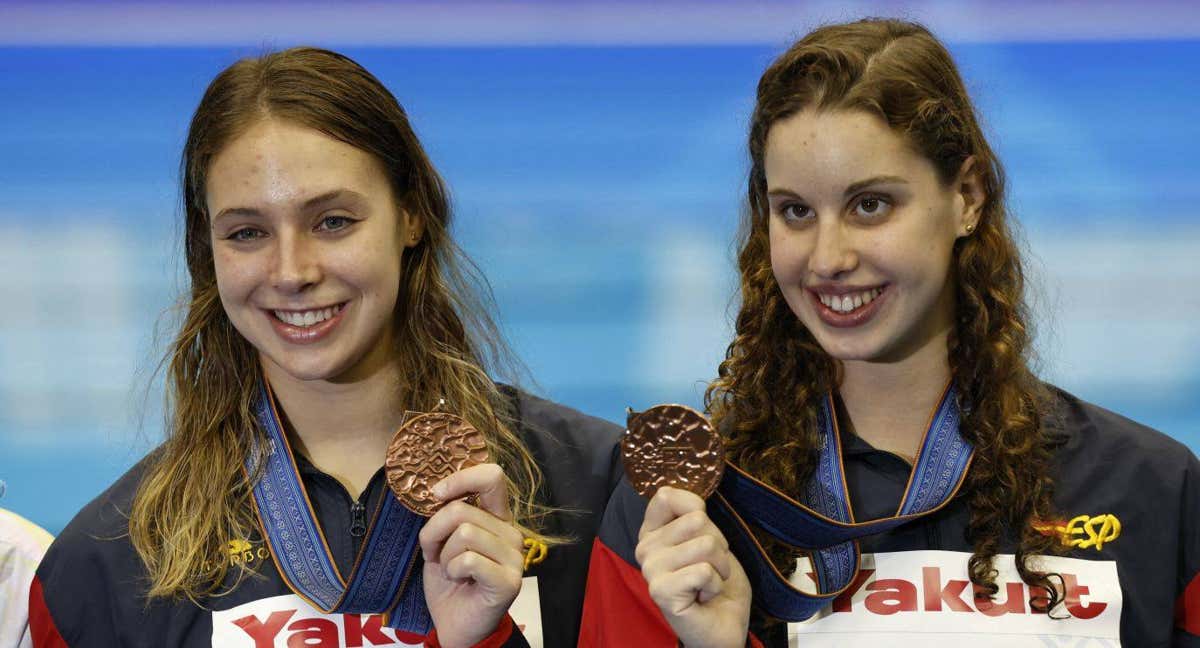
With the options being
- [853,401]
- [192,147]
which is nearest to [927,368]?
[853,401]

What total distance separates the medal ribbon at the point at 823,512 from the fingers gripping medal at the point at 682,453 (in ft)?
0.26

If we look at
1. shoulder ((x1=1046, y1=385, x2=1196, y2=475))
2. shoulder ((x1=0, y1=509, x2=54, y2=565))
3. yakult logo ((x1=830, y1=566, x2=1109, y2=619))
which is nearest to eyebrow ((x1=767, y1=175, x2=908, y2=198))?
shoulder ((x1=1046, y1=385, x2=1196, y2=475))

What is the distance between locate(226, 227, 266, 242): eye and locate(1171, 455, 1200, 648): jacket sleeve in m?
1.67

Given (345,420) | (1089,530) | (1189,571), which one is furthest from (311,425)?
(1189,571)

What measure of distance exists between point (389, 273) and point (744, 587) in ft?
2.76

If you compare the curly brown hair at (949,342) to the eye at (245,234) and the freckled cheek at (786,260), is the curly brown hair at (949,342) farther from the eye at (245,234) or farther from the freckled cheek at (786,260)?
the eye at (245,234)

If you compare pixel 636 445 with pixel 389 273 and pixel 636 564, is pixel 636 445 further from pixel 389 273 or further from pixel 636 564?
pixel 389 273

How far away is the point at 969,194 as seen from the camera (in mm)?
2408

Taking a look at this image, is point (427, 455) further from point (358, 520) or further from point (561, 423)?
point (561, 423)

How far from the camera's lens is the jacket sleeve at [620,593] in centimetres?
243

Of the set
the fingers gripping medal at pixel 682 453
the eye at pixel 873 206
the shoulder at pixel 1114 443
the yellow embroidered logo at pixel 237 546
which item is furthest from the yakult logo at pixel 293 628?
the shoulder at pixel 1114 443

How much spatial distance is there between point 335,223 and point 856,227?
35.8 inches

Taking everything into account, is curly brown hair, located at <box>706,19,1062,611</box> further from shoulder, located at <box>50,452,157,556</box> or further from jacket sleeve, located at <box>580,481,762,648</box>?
shoulder, located at <box>50,452,157,556</box>

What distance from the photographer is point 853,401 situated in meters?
2.52
